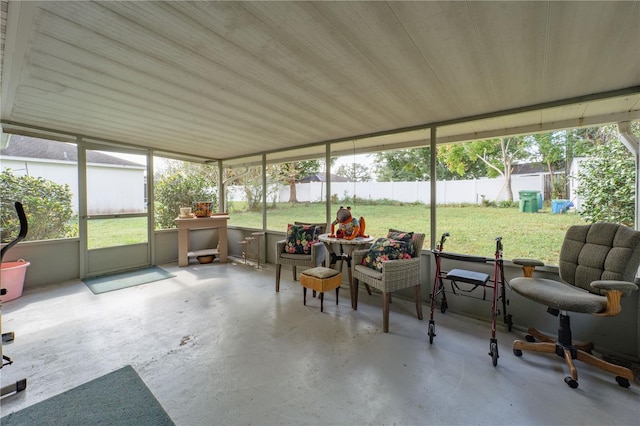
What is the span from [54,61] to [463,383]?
143 inches

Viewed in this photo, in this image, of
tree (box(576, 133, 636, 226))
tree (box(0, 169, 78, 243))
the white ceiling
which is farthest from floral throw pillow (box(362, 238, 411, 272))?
tree (box(0, 169, 78, 243))

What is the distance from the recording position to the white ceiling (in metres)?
1.36

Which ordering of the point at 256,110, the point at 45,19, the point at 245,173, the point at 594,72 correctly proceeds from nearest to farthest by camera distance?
the point at 45,19 < the point at 594,72 < the point at 256,110 < the point at 245,173

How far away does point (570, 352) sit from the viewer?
1882mm

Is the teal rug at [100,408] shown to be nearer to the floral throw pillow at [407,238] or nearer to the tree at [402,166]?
the floral throw pillow at [407,238]

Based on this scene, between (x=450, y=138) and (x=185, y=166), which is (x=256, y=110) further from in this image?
(x=185, y=166)

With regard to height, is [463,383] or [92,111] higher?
[92,111]

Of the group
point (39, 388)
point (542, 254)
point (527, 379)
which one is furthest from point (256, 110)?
point (542, 254)

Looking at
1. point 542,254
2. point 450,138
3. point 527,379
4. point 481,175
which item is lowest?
point 527,379

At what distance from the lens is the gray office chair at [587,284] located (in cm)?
172

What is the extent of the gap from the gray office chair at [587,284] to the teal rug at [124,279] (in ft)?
15.6

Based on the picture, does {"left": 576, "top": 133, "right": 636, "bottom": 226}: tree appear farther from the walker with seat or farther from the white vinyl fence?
the walker with seat

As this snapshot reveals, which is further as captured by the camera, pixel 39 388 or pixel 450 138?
pixel 450 138

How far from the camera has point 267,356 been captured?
209cm
